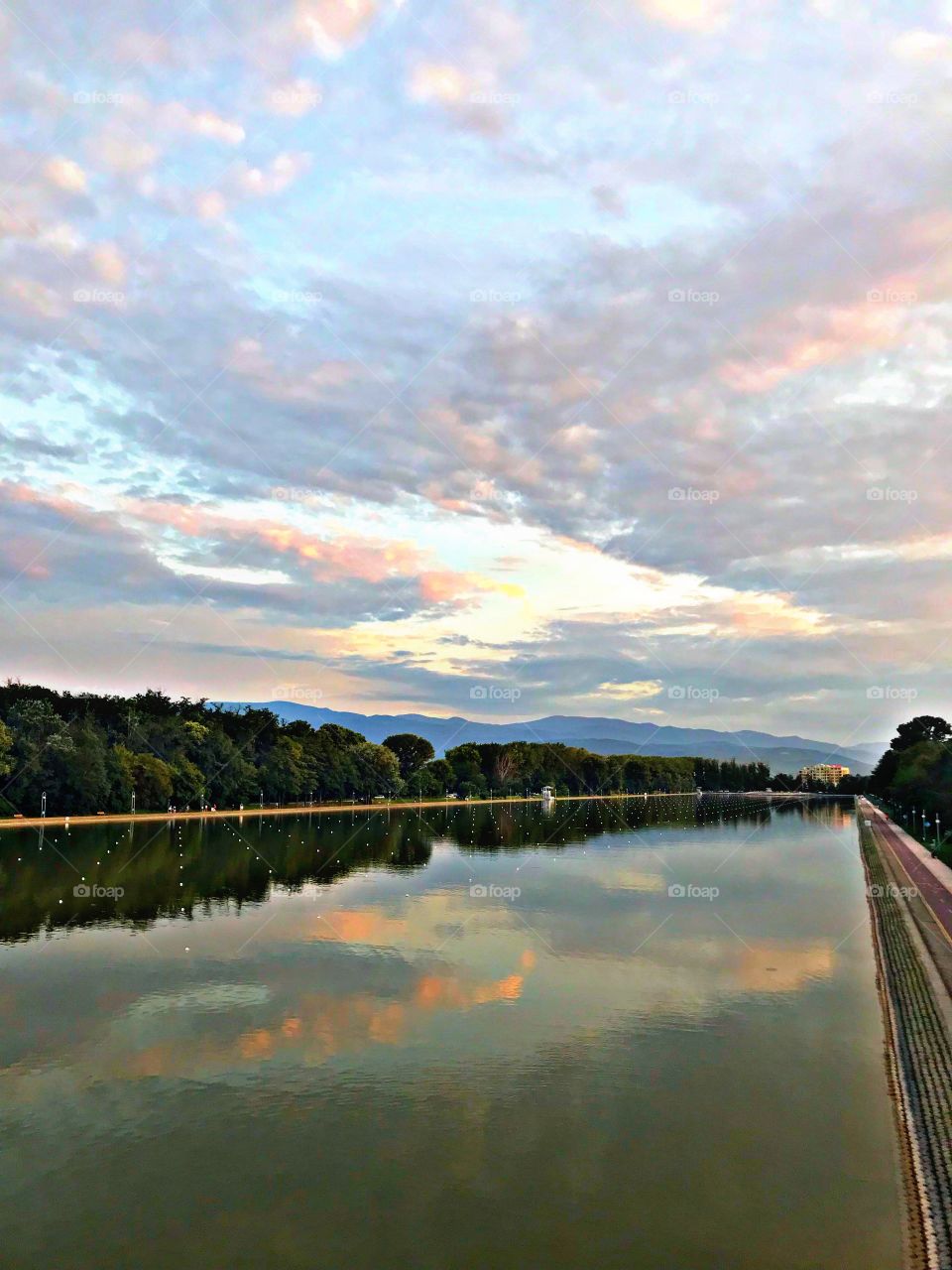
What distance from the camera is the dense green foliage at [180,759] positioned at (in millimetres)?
70312

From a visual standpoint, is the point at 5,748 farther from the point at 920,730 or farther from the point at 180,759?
the point at 920,730

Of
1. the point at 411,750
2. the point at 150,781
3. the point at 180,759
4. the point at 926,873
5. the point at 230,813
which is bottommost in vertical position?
the point at 230,813

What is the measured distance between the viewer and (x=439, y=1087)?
52.2 ft

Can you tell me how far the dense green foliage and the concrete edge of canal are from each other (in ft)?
192

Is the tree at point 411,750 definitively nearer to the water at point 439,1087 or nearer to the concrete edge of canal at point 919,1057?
the water at point 439,1087

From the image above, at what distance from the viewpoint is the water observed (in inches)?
441

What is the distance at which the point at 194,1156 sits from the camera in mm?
13062

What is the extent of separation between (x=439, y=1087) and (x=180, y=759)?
74647 mm

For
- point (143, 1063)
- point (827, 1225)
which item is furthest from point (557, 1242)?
point (143, 1063)

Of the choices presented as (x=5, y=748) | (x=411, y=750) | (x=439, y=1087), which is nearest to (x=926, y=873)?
(x=439, y=1087)

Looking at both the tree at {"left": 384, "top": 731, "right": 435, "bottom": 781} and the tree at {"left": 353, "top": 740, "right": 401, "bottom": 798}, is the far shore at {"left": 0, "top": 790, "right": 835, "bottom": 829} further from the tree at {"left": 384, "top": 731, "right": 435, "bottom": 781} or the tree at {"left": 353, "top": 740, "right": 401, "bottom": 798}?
the tree at {"left": 384, "top": 731, "right": 435, "bottom": 781}

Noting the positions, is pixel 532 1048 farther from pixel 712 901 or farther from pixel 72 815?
pixel 72 815

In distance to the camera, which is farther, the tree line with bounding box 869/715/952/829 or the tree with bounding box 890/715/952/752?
the tree with bounding box 890/715/952/752

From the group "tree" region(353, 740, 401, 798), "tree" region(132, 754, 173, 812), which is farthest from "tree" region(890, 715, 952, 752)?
"tree" region(132, 754, 173, 812)
